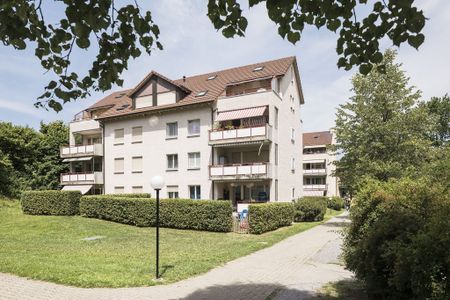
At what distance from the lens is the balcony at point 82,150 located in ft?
121

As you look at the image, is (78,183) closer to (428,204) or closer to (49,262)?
(49,262)

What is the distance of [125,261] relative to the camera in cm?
1220

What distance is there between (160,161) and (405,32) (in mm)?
29876

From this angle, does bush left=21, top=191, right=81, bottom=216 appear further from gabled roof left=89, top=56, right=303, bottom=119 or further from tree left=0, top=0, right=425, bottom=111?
tree left=0, top=0, right=425, bottom=111

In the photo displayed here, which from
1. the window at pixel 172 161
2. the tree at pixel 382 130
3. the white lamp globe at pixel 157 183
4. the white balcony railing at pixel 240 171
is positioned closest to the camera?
the white lamp globe at pixel 157 183

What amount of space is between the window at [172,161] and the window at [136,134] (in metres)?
3.63

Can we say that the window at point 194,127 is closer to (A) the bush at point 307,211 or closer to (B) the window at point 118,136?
(B) the window at point 118,136

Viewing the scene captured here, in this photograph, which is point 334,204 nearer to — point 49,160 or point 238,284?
point 49,160

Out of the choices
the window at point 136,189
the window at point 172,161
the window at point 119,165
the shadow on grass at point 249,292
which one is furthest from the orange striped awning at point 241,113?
the shadow on grass at point 249,292

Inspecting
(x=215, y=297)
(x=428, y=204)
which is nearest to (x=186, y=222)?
(x=215, y=297)

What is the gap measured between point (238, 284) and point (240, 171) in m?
18.5

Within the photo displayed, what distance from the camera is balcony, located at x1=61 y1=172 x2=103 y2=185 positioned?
36.3m

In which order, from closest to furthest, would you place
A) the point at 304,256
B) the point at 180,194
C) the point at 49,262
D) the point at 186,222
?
1. the point at 49,262
2. the point at 304,256
3. the point at 186,222
4. the point at 180,194

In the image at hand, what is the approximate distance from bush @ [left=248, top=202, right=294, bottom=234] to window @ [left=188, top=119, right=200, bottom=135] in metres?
10.8
